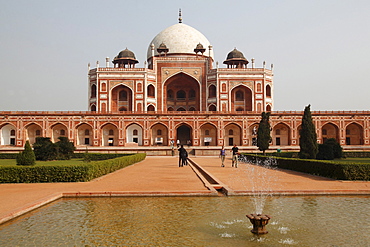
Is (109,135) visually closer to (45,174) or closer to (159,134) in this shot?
(159,134)

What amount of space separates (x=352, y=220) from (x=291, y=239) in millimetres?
1461

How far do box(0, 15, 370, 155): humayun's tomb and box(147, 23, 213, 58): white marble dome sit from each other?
113mm

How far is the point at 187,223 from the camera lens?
4988 millimetres

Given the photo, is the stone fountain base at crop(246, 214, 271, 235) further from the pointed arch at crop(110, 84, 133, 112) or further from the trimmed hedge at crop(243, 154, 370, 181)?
Answer: the pointed arch at crop(110, 84, 133, 112)

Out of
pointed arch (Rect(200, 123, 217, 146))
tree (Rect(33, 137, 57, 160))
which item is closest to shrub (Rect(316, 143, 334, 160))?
pointed arch (Rect(200, 123, 217, 146))

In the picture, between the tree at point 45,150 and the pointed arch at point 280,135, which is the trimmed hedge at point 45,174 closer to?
the tree at point 45,150

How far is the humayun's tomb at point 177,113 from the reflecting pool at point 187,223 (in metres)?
19.5

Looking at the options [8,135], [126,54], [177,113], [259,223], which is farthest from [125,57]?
[259,223]

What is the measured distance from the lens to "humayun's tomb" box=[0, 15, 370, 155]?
30.1m

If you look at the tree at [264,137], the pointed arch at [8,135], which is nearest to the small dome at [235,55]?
the tree at [264,137]

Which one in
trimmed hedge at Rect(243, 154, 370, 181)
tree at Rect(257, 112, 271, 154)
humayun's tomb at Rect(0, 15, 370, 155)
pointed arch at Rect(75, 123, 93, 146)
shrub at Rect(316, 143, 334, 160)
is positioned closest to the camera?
trimmed hedge at Rect(243, 154, 370, 181)

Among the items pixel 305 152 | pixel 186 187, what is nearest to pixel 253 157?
pixel 305 152

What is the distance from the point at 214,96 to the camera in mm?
35688

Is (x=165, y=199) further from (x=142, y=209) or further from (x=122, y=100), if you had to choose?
(x=122, y=100)
